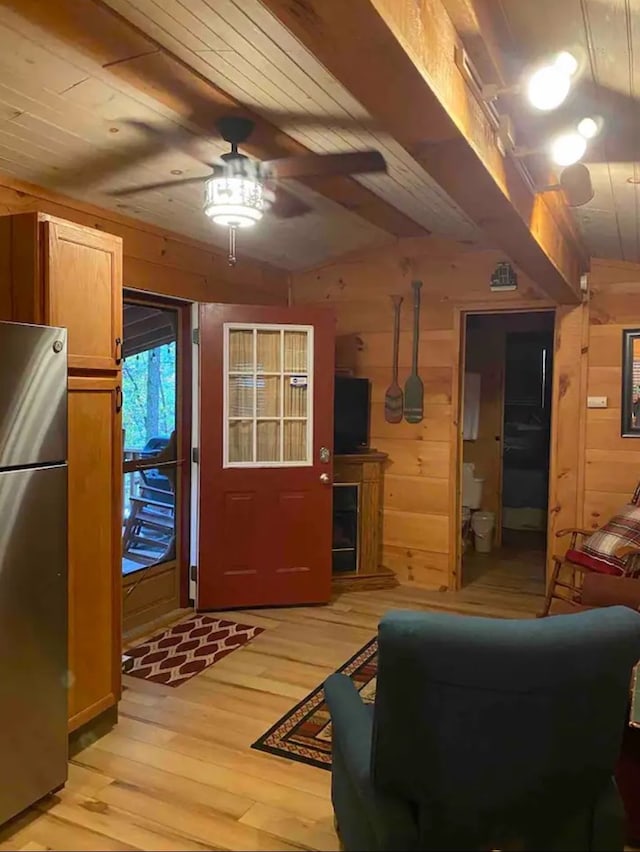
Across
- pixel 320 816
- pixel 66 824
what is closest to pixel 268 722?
pixel 320 816

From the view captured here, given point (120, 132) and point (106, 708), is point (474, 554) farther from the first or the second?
point (120, 132)

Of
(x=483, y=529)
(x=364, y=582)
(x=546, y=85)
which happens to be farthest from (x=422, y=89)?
(x=483, y=529)

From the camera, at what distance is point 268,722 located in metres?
2.91

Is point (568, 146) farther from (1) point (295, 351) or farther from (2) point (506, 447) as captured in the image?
(2) point (506, 447)

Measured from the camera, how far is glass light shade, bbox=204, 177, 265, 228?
2574 mm

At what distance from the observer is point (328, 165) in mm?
2572

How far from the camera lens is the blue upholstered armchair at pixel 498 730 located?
1.48 metres

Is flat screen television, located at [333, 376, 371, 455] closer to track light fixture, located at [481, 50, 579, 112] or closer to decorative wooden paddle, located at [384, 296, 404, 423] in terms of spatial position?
decorative wooden paddle, located at [384, 296, 404, 423]

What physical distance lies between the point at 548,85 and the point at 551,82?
0.04 feet

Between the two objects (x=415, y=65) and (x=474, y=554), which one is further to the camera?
(x=474, y=554)

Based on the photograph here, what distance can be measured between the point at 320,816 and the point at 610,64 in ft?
8.19

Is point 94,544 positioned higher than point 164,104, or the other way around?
point 164,104

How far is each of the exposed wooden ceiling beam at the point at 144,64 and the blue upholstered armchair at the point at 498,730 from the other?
1.90 meters

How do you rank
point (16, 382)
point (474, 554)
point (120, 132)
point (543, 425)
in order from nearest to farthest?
1. point (16, 382)
2. point (120, 132)
3. point (474, 554)
4. point (543, 425)
